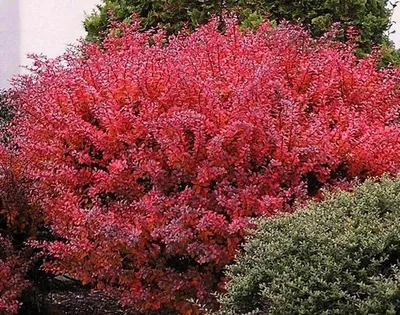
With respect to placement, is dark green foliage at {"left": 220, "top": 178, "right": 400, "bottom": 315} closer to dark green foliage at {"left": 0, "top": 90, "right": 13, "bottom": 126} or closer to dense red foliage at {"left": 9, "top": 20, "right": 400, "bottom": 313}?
dense red foliage at {"left": 9, "top": 20, "right": 400, "bottom": 313}

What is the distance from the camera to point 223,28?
6.26 m

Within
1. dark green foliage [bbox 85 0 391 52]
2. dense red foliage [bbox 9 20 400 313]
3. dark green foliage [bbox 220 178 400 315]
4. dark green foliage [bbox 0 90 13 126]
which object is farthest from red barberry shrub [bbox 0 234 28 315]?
dark green foliage [bbox 85 0 391 52]

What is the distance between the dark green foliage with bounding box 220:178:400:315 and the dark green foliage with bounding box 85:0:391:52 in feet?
10.2

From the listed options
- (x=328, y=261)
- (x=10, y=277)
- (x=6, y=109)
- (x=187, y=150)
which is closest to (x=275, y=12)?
(x=6, y=109)

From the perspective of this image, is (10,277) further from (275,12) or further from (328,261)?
(275,12)

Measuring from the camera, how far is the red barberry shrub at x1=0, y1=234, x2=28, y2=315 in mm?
4379

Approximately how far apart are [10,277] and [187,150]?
1440mm

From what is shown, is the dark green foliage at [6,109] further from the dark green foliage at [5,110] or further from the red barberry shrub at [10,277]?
the red barberry shrub at [10,277]

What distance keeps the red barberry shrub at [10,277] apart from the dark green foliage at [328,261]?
5.50 ft

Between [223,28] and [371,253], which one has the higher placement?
[223,28]

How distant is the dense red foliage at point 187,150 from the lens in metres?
3.87

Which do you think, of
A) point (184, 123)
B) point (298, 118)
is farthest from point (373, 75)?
point (184, 123)

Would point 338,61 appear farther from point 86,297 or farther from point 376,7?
point 86,297

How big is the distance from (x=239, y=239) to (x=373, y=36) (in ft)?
11.0
